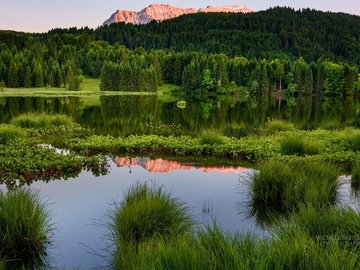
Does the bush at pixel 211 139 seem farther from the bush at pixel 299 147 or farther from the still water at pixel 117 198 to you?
the still water at pixel 117 198

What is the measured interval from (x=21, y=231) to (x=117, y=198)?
17.5 ft

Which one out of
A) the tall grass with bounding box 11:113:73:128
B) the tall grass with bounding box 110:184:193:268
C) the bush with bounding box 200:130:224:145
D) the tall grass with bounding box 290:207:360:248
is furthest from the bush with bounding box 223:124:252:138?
the tall grass with bounding box 290:207:360:248

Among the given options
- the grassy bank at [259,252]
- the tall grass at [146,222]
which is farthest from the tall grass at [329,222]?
the tall grass at [146,222]

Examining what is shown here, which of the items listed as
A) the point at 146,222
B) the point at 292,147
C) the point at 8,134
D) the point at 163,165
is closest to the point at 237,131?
the point at 292,147

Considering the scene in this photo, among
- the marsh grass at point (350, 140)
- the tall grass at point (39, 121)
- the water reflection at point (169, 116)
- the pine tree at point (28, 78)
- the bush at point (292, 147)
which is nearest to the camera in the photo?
the bush at point (292, 147)

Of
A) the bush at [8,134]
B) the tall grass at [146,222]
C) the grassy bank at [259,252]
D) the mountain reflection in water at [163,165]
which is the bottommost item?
the mountain reflection in water at [163,165]

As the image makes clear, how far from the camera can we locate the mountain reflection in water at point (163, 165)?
66.3 ft

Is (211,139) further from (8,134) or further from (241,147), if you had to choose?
(8,134)

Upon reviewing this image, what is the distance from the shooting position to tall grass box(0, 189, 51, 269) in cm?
989

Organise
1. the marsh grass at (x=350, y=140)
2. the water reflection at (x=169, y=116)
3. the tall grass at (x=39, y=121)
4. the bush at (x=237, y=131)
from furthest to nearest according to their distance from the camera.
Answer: the water reflection at (x=169, y=116) → the tall grass at (x=39, y=121) → the bush at (x=237, y=131) → the marsh grass at (x=350, y=140)

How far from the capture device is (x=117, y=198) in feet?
50.0

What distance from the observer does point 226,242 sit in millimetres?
7109

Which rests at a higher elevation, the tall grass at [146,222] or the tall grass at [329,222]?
the tall grass at [329,222]

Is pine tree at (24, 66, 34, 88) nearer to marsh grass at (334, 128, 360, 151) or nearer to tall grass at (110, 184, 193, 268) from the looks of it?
marsh grass at (334, 128, 360, 151)
